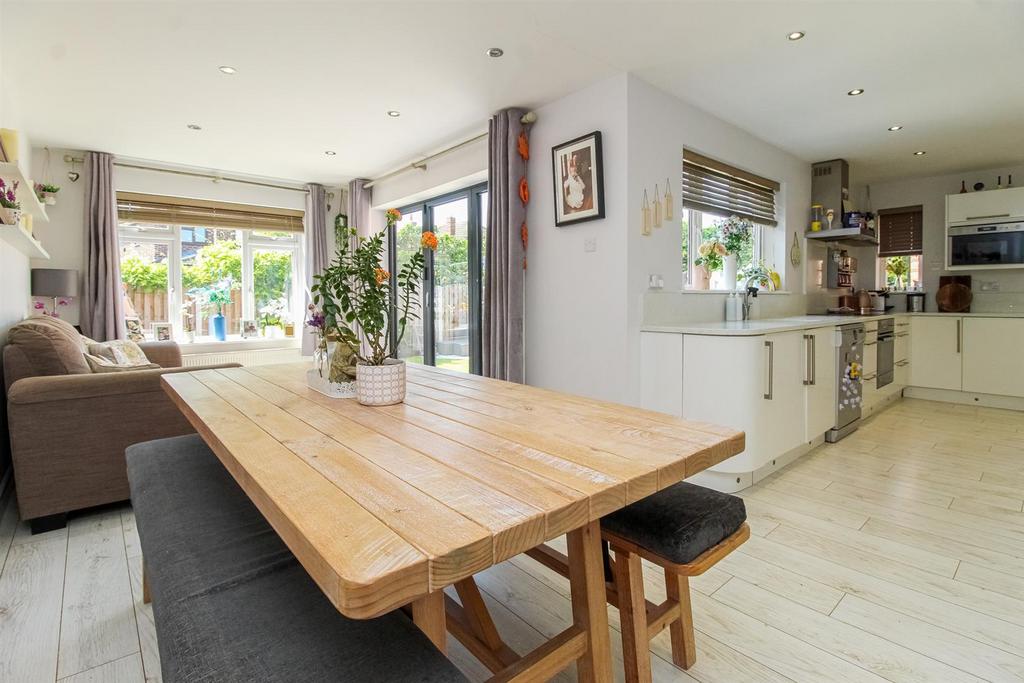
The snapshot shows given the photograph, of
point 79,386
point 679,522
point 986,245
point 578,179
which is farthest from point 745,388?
point 986,245

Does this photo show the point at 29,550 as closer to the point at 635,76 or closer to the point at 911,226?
the point at 635,76

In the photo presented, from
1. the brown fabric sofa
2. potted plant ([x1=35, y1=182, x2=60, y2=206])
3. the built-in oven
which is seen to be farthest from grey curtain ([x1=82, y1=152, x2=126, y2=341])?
the built-in oven

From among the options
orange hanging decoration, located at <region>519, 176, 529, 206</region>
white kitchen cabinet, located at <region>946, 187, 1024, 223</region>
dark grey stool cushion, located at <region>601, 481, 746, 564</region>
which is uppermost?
white kitchen cabinet, located at <region>946, 187, 1024, 223</region>

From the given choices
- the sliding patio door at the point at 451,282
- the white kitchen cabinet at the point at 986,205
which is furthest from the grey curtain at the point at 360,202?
the white kitchen cabinet at the point at 986,205

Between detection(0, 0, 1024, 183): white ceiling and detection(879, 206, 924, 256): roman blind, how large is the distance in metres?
1.42

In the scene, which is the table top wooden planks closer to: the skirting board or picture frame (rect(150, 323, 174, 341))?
picture frame (rect(150, 323, 174, 341))

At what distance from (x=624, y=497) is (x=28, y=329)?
9.94 feet

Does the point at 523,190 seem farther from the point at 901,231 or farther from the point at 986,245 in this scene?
the point at 901,231

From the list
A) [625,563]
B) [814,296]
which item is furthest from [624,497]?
[814,296]

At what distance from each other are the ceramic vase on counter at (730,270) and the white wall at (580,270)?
1.25m

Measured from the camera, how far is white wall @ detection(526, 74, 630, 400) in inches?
120

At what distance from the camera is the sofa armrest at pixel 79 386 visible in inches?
87.0

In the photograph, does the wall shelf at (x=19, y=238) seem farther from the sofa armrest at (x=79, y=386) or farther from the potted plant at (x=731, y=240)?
the potted plant at (x=731, y=240)

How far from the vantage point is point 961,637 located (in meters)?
1.53
